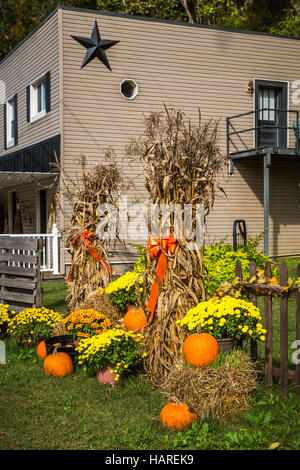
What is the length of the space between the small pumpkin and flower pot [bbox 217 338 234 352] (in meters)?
1.84

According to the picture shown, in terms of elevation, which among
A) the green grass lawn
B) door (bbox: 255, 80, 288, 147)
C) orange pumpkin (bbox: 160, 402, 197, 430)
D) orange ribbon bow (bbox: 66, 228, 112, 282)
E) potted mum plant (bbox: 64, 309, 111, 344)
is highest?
door (bbox: 255, 80, 288, 147)

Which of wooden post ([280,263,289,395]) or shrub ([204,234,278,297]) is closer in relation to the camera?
wooden post ([280,263,289,395])

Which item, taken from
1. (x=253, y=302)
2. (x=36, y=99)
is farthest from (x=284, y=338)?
(x=36, y=99)

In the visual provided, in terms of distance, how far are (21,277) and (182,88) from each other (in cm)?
999

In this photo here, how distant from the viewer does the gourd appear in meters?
4.37

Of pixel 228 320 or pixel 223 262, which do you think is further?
pixel 223 262

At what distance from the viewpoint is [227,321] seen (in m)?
4.55

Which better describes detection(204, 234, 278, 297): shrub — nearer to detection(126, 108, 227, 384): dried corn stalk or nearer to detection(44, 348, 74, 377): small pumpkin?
detection(126, 108, 227, 384): dried corn stalk

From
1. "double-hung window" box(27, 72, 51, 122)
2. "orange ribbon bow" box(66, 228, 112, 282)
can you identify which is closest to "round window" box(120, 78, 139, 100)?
"double-hung window" box(27, 72, 51, 122)

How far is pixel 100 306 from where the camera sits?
6.97 metres

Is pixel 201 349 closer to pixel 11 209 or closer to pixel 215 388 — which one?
pixel 215 388

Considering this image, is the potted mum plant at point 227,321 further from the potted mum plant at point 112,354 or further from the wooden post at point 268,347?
the potted mum plant at point 112,354

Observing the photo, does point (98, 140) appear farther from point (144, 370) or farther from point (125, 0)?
point (125, 0)

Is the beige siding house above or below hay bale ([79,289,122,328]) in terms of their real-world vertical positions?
above
